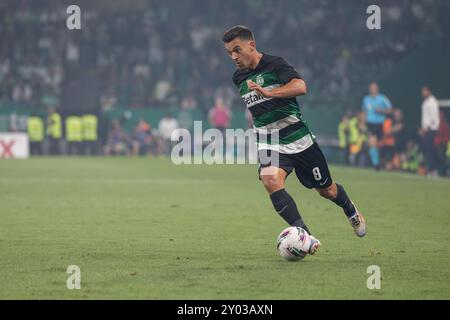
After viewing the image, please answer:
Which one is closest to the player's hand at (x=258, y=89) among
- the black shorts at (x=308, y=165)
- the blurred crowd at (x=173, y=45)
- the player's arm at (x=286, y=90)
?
the player's arm at (x=286, y=90)

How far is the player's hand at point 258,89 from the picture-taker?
955 cm

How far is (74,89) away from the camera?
4044cm

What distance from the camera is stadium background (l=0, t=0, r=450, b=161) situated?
39.3m

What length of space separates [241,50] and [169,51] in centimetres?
3329

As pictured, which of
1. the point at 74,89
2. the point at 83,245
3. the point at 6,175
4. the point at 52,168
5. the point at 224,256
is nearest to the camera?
the point at 224,256

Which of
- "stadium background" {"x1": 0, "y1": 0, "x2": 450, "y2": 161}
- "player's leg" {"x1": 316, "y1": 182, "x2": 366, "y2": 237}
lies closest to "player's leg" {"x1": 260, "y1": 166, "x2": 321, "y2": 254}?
"player's leg" {"x1": 316, "y1": 182, "x2": 366, "y2": 237}

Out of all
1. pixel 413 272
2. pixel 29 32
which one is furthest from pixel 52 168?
pixel 413 272

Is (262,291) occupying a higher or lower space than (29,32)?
lower

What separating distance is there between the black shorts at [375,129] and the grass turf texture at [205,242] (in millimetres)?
5604

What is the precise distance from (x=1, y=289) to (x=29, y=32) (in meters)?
35.9

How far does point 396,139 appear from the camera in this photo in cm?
2919

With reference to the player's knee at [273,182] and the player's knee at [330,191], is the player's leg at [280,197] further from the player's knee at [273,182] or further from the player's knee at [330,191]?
the player's knee at [330,191]

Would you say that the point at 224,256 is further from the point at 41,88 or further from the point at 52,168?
the point at 41,88

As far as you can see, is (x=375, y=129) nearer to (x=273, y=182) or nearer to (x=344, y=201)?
(x=344, y=201)
